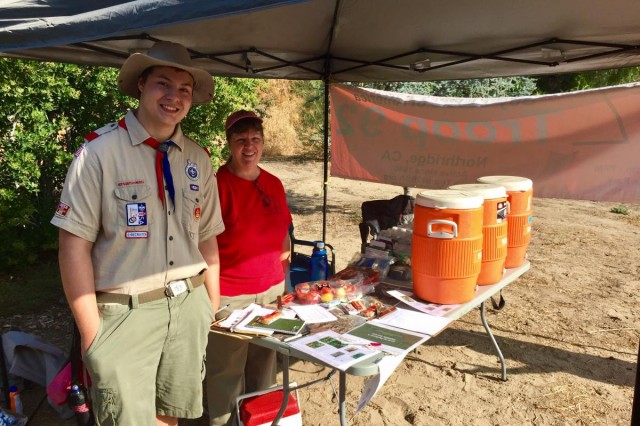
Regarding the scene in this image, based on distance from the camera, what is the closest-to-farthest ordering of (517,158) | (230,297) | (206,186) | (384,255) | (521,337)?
(206,186), (230,297), (384,255), (521,337), (517,158)

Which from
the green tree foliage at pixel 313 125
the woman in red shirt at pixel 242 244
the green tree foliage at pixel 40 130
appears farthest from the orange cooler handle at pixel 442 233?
the green tree foliage at pixel 313 125

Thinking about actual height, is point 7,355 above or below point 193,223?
below

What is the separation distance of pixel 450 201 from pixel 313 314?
81 cm

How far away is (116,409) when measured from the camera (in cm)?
171

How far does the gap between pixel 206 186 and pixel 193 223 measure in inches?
7.9

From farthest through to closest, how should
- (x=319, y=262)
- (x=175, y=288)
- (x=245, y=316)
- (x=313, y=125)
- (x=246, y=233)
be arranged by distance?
(x=313, y=125), (x=319, y=262), (x=246, y=233), (x=245, y=316), (x=175, y=288)

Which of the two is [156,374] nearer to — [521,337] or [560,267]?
[521,337]

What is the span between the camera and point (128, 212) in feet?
5.54

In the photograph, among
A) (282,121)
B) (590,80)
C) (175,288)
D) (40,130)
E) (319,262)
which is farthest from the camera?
(282,121)

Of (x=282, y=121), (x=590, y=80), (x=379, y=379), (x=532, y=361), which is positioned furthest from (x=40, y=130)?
(x=282, y=121)

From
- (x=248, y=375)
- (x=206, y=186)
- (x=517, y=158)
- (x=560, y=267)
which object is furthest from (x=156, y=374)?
(x=560, y=267)

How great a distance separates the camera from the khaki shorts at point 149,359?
66.5 inches

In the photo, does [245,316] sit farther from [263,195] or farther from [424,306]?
[424,306]

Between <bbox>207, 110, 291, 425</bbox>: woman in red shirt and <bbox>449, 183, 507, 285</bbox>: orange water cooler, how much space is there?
1.04 m
